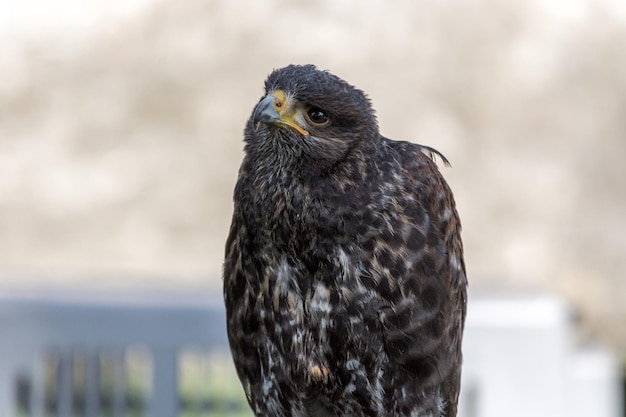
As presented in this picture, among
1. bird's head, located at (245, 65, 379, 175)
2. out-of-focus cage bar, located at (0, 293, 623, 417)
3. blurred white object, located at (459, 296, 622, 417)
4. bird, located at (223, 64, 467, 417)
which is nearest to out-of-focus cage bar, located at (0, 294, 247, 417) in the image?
out-of-focus cage bar, located at (0, 293, 623, 417)

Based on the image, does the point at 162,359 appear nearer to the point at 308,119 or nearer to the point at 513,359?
the point at 513,359

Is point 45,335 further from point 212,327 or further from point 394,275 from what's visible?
point 394,275

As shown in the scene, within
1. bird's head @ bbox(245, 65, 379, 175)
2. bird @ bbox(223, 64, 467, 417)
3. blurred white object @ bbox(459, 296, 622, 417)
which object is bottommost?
bird @ bbox(223, 64, 467, 417)

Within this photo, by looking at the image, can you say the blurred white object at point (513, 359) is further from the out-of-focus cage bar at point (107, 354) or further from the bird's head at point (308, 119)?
the bird's head at point (308, 119)

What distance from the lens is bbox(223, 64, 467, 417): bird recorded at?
1.90 m

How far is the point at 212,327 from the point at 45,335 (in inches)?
26.0

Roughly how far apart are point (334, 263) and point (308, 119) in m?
0.27

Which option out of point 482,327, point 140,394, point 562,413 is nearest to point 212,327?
point 140,394

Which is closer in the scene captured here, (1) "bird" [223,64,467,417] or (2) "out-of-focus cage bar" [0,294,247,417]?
(1) "bird" [223,64,467,417]

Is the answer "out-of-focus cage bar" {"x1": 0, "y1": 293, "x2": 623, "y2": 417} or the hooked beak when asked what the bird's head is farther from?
"out-of-focus cage bar" {"x1": 0, "y1": 293, "x2": 623, "y2": 417}

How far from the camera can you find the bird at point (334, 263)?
1.90 meters

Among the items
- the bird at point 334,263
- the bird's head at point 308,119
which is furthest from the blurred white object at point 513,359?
the bird's head at point 308,119

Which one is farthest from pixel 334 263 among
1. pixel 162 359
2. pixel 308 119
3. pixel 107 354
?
pixel 107 354

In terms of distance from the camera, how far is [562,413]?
4262mm
